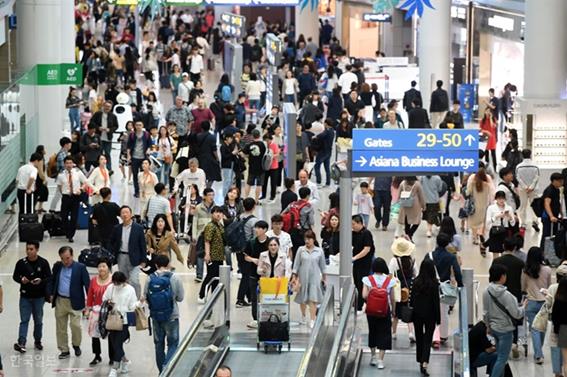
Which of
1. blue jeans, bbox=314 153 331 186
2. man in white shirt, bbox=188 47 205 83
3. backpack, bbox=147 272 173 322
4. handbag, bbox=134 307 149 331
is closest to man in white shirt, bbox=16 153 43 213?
blue jeans, bbox=314 153 331 186

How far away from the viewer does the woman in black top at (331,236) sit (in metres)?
17.9

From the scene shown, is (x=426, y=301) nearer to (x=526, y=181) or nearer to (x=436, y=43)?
(x=526, y=181)

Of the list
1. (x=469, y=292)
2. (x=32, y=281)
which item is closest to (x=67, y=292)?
(x=32, y=281)

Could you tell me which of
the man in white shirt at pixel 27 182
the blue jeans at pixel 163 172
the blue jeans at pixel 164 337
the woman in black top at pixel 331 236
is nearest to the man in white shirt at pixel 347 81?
the blue jeans at pixel 163 172

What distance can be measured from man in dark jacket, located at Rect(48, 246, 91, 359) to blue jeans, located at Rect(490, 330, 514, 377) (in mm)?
4374

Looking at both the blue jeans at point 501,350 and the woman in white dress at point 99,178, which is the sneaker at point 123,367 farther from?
the woman in white dress at point 99,178

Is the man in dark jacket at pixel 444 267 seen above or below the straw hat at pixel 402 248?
below

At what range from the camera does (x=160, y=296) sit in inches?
594

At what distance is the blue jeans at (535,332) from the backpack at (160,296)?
150 inches

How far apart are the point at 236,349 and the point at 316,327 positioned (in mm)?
2410

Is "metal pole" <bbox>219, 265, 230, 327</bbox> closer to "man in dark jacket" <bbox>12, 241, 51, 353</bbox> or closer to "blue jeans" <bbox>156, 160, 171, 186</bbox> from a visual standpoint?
"man in dark jacket" <bbox>12, 241, 51, 353</bbox>

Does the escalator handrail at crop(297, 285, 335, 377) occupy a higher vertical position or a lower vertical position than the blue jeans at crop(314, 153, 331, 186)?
lower

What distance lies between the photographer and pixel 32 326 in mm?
17719

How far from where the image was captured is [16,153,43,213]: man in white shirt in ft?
74.3
